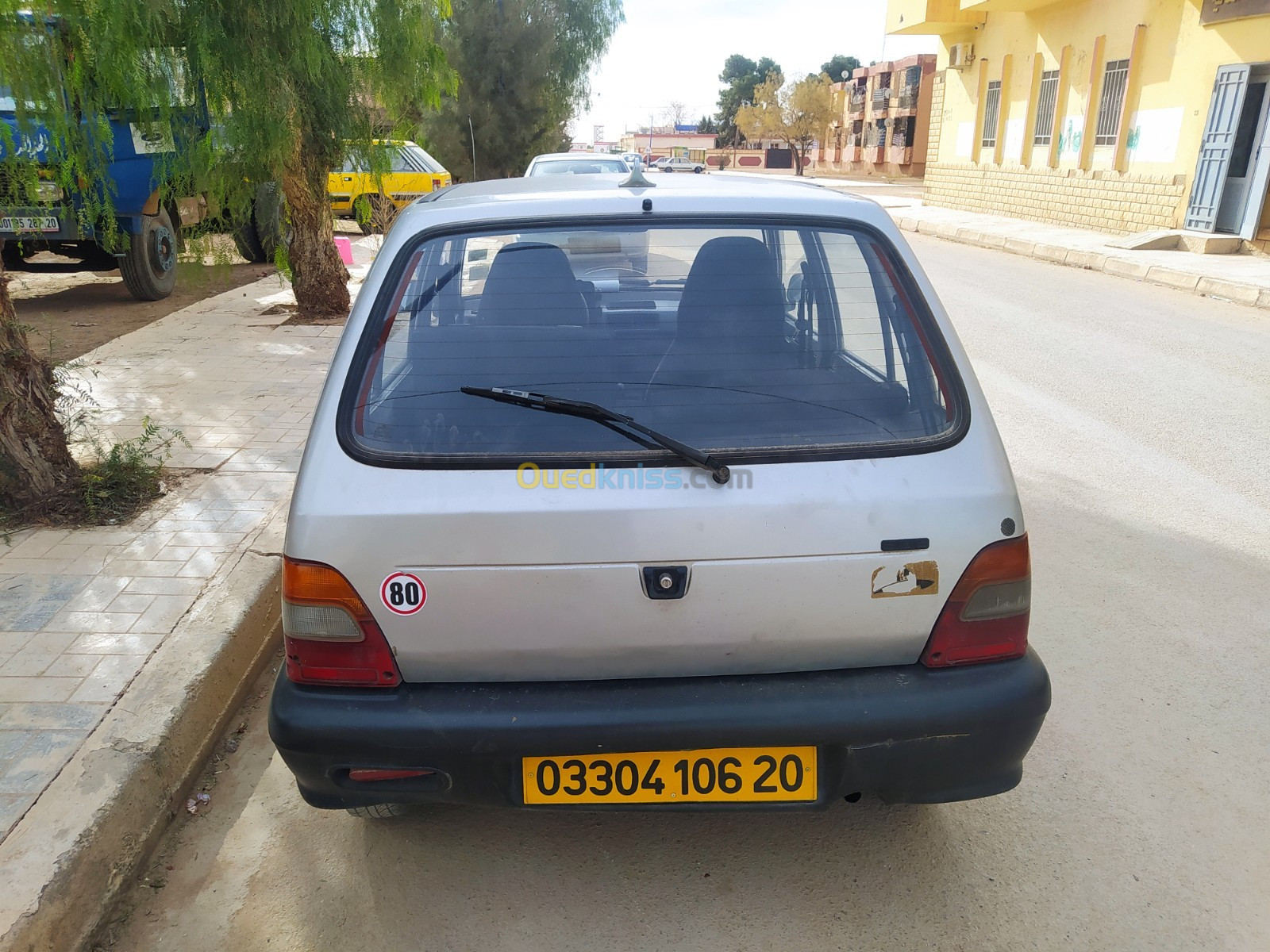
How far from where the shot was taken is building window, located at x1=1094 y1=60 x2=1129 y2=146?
17047 mm

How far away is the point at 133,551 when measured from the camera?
394 centimetres

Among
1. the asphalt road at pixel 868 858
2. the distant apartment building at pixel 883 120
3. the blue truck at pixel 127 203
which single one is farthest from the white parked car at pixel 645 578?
the distant apartment building at pixel 883 120

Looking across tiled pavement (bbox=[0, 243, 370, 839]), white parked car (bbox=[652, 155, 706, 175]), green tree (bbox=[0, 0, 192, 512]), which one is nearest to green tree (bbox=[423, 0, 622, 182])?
white parked car (bbox=[652, 155, 706, 175])

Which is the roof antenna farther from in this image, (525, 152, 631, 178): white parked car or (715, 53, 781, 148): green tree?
(715, 53, 781, 148): green tree

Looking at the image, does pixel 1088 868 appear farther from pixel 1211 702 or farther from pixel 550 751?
pixel 550 751

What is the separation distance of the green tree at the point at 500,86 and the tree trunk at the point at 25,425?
2097cm

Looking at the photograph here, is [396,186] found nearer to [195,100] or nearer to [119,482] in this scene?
[195,100]

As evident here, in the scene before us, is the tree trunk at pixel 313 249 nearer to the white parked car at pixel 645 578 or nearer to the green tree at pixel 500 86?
the white parked car at pixel 645 578

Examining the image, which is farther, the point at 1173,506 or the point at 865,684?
the point at 1173,506

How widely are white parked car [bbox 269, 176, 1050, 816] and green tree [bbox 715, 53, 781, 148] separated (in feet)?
283

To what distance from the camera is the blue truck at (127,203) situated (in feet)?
23.1

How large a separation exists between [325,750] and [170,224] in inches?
387

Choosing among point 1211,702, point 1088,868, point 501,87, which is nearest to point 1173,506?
point 1211,702

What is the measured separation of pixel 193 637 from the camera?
324 cm
